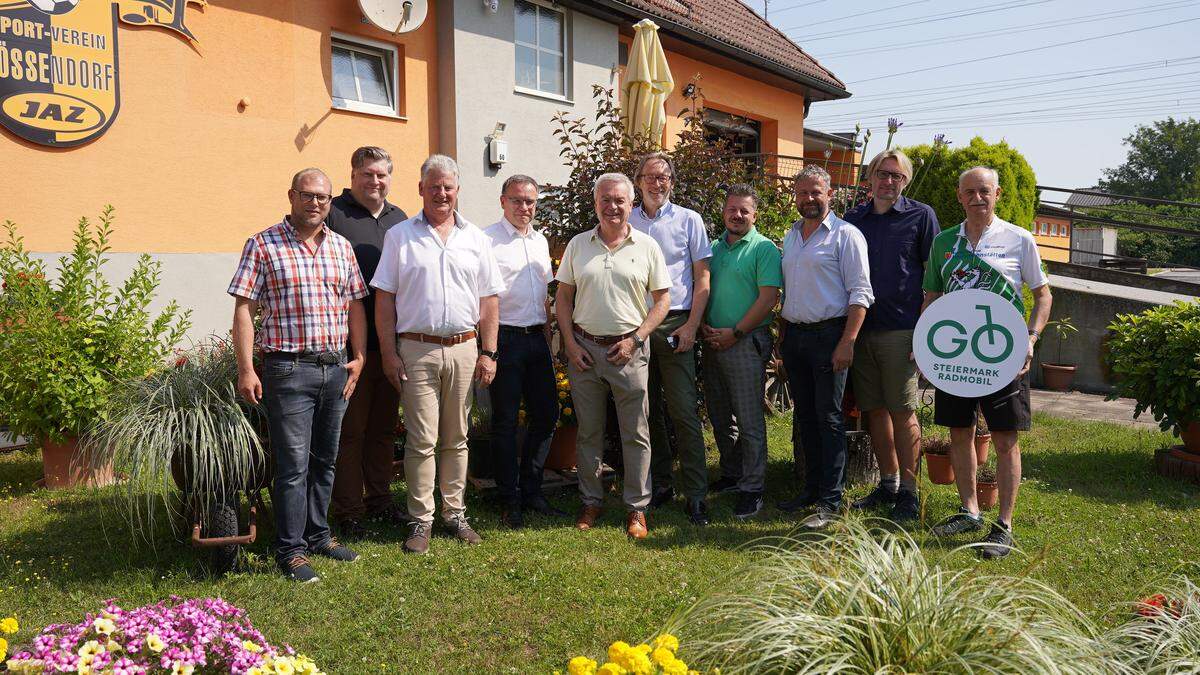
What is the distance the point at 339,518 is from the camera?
4.73 meters

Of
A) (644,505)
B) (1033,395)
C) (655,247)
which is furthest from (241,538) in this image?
(1033,395)

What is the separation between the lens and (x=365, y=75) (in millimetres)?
9219

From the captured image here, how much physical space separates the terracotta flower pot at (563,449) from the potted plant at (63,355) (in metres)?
2.85

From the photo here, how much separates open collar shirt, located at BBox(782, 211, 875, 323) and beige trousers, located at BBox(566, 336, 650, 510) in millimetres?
1012

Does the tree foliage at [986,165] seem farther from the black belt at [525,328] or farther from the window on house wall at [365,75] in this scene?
the black belt at [525,328]

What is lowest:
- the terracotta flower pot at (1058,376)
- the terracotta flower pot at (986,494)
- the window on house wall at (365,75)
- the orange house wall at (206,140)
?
the terracotta flower pot at (986,494)

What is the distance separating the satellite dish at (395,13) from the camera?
8547 mm

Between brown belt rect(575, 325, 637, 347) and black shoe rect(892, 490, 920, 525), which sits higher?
brown belt rect(575, 325, 637, 347)

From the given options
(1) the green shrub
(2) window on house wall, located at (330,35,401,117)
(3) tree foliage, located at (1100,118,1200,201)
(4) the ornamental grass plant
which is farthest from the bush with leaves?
(3) tree foliage, located at (1100,118,1200,201)

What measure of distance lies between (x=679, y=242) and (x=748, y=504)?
5.72 ft

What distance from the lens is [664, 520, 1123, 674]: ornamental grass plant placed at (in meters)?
2.22

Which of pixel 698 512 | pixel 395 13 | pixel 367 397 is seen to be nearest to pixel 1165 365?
pixel 698 512

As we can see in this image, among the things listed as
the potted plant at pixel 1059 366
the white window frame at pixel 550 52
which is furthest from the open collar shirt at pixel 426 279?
the potted plant at pixel 1059 366

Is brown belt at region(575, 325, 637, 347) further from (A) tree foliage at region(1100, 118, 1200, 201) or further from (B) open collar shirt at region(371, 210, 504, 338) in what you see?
(A) tree foliage at region(1100, 118, 1200, 201)
